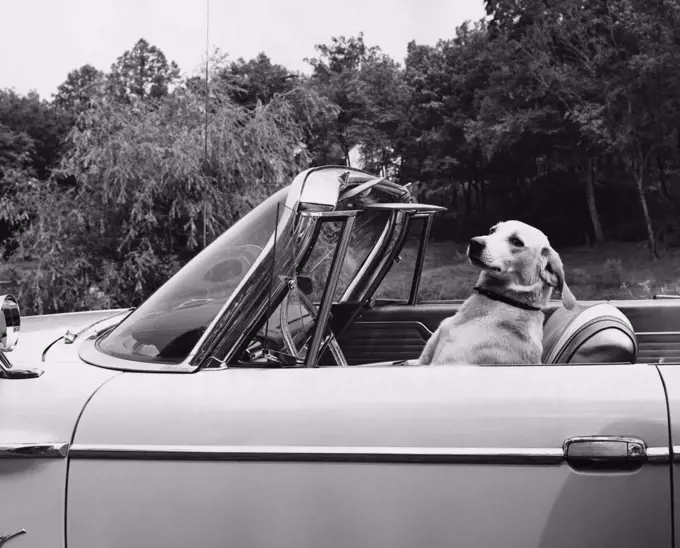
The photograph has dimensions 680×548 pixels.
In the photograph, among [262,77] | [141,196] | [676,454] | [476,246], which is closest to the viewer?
[676,454]

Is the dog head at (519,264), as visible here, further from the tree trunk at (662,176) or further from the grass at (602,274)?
the tree trunk at (662,176)

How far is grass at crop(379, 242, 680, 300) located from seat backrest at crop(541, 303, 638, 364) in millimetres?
15046

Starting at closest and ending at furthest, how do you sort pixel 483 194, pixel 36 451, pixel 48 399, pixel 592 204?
1. pixel 36 451
2. pixel 48 399
3. pixel 592 204
4. pixel 483 194

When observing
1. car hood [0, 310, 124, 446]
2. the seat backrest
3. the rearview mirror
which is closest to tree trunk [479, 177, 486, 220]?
the seat backrest

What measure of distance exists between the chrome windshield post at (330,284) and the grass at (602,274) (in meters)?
15.5

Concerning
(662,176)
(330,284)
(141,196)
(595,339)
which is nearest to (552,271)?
(595,339)

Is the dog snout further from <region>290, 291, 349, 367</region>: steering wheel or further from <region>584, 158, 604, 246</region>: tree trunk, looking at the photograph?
<region>584, 158, 604, 246</region>: tree trunk

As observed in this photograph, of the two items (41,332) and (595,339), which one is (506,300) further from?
(41,332)

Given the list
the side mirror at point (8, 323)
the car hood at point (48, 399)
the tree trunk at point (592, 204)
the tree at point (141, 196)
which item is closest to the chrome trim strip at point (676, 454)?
the car hood at point (48, 399)

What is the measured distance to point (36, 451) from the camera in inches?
76.4

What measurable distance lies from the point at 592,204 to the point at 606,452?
33661 millimetres

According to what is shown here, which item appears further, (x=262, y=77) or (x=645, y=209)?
(x=262, y=77)

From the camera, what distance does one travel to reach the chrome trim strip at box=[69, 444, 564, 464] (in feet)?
5.79

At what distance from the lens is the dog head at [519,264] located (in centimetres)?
297
